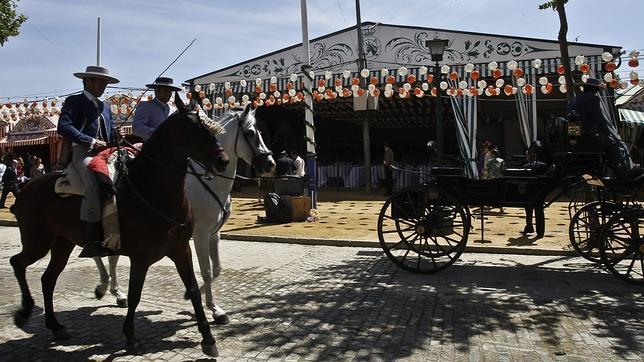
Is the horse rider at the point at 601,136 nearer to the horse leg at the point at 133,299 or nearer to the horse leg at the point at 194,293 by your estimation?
the horse leg at the point at 194,293

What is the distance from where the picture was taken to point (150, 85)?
4.93 metres

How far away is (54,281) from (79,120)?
143cm

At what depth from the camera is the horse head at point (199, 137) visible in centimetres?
378

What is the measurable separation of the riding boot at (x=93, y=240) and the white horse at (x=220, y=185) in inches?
38.0

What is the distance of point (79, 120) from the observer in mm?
4359

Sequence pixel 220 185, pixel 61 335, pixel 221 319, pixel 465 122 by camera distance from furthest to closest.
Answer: pixel 465 122 < pixel 220 185 < pixel 221 319 < pixel 61 335

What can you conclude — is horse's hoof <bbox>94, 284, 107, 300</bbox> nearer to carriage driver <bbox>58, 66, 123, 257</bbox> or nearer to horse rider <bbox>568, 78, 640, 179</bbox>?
carriage driver <bbox>58, 66, 123, 257</bbox>

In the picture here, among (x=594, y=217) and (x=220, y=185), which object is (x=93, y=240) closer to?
(x=220, y=185)

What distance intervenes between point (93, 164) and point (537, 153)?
5.79 meters

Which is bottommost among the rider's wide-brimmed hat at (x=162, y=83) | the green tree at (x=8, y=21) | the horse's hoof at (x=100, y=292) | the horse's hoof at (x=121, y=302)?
the horse's hoof at (x=121, y=302)

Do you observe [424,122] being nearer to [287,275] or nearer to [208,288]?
[287,275]

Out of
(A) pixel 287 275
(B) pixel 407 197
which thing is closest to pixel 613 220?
(B) pixel 407 197

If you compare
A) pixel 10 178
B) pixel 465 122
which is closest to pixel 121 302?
pixel 465 122

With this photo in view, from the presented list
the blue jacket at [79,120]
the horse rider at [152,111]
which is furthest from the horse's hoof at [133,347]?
the horse rider at [152,111]
